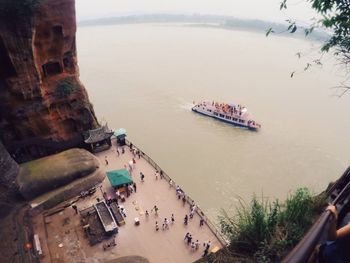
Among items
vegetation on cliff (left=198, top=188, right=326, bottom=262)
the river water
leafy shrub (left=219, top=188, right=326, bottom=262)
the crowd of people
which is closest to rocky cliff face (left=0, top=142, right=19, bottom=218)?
the crowd of people

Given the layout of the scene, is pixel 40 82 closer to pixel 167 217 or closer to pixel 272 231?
pixel 167 217

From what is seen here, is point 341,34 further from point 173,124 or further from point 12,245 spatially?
point 173,124

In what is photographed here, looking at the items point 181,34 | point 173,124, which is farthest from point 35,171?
point 181,34

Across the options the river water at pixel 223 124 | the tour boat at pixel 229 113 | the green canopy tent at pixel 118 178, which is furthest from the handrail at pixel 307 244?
the tour boat at pixel 229 113

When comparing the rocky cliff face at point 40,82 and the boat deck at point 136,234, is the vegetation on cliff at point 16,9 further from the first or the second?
the boat deck at point 136,234

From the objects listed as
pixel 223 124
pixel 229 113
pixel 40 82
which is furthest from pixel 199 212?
pixel 229 113

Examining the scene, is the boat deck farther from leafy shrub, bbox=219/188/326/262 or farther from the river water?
leafy shrub, bbox=219/188/326/262
